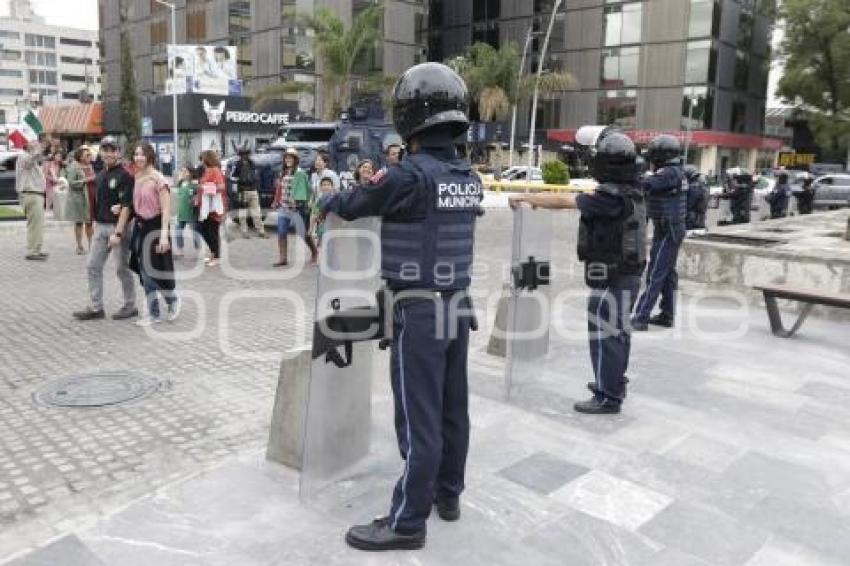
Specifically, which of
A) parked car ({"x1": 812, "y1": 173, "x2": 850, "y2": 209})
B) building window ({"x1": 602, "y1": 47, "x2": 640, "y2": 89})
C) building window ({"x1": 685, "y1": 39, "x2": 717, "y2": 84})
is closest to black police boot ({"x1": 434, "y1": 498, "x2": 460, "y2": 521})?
parked car ({"x1": 812, "y1": 173, "x2": 850, "y2": 209})

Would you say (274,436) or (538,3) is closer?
(274,436)

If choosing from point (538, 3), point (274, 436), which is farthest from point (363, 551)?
point (538, 3)

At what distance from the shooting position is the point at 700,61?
45.2 m

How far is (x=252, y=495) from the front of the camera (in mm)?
3650

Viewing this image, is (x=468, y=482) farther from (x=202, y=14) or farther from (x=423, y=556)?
(x=202, y=14)

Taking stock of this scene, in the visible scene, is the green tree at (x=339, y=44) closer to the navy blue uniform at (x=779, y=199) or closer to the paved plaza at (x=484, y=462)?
the navy blue uniform at (x=779, y=199)

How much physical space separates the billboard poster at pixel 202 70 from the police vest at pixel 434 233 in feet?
111

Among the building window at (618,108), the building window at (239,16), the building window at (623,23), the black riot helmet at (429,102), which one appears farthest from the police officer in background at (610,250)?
the building window at (239,16)

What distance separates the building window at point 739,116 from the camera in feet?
165

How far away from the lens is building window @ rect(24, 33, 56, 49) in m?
110

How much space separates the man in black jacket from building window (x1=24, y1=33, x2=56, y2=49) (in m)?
115

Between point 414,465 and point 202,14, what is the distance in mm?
54772

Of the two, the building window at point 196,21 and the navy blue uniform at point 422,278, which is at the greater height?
the building window at point 196,21

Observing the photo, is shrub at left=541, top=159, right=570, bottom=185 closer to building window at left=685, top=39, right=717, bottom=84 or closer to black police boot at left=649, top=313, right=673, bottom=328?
black police boot at left=649, top=313, right=673, bottom=328
